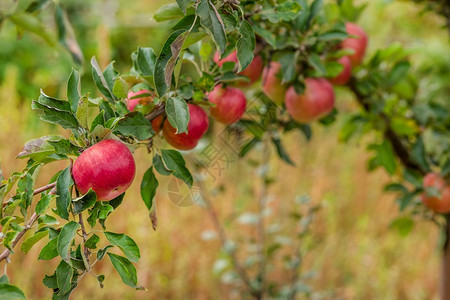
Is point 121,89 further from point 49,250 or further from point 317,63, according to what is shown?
point 317,63

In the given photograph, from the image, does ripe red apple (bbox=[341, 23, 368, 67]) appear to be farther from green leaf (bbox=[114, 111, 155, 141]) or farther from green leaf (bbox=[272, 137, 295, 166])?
green leaf (bbox=[114, 111, 155, 141])

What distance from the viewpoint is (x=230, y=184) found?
2270 millimetres

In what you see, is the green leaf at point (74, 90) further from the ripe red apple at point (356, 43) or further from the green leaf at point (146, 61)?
the ripe red apple at point (356, 43)

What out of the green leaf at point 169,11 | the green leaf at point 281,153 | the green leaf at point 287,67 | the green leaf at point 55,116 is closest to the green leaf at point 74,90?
the green leaf at point 55,116

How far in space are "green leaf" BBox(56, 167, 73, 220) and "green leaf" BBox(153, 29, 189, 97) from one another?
0.12 meters

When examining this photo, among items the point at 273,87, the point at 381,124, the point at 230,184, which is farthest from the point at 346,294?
the point at 273,87

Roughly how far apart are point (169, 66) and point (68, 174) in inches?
5.5

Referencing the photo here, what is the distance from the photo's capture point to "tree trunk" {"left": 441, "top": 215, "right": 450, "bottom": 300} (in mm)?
1015

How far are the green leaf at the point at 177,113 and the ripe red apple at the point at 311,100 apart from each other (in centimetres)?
27

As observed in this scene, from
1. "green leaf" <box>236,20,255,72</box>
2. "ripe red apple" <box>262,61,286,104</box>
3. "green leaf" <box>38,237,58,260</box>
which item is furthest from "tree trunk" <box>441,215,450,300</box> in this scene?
"green leaf" <box>38,237,58,260</box>

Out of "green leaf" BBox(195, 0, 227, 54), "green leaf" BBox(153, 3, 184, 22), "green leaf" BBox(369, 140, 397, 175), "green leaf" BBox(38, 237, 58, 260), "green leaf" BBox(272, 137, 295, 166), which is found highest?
"green leaf" BBox(195, 0, 227, 54)

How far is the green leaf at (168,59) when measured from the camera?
1.45 feet

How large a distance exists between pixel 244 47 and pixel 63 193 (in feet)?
0.71

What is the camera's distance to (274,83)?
737mm
